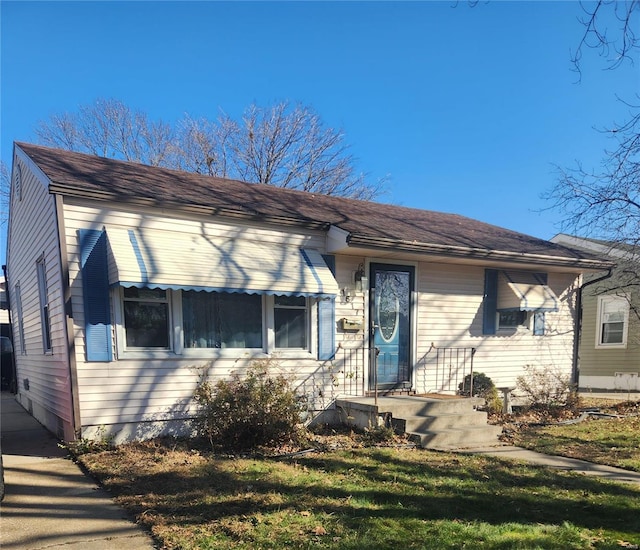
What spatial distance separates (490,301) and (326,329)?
3676 millimetres

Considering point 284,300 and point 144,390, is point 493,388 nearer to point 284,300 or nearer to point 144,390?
point 284,300

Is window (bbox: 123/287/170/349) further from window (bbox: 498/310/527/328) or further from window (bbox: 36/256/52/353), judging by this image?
window (bbox: 498/310/527/328)

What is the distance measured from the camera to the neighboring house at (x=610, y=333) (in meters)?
13.1

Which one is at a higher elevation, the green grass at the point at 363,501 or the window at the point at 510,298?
the window at the point at 510,298

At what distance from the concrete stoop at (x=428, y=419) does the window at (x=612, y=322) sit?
376 inches

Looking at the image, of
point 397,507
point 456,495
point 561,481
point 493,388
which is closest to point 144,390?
point 397,507

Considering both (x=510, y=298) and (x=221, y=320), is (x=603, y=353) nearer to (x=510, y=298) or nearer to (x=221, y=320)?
(x=510, y=298)

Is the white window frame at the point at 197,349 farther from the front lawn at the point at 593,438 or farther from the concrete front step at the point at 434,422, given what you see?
the front lawn at the point at 593,438

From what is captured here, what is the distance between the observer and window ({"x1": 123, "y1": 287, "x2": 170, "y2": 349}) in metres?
5.81

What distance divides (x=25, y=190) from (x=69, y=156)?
1.19m

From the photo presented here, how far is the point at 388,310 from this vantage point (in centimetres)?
781

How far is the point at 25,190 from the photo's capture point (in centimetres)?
758

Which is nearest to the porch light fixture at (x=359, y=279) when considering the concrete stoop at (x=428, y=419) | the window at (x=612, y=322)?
the concrete stoop at (x=428, y=419)

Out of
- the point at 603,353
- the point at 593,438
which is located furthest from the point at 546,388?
the point at 603,353
